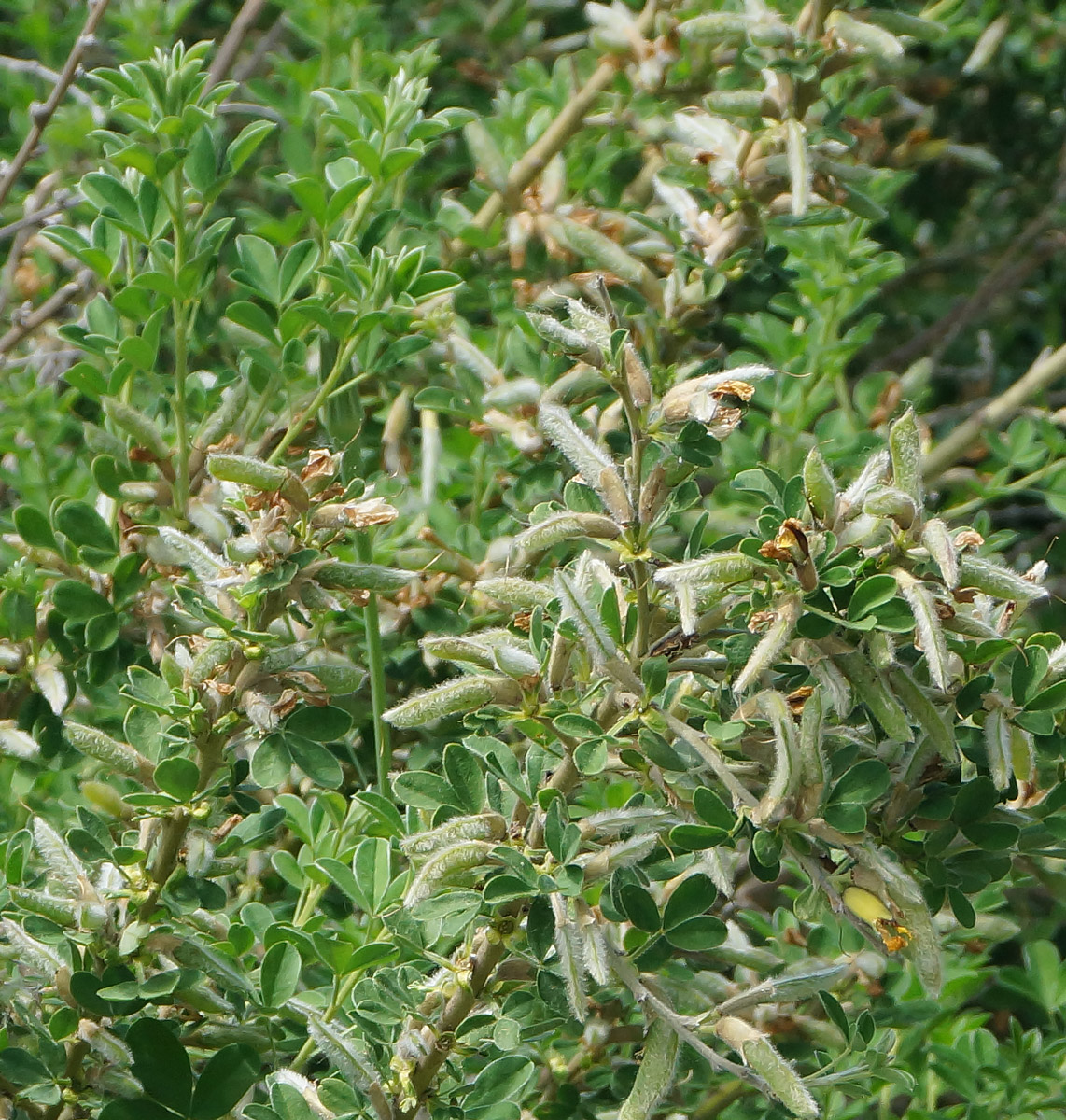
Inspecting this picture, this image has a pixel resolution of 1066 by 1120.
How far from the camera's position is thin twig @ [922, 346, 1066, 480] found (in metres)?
2.00

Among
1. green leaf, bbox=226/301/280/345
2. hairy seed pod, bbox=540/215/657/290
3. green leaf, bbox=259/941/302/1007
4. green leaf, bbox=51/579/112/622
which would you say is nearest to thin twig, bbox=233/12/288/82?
hairy seed pod, bbox=540/215/657/290

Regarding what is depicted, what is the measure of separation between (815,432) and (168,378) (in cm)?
80

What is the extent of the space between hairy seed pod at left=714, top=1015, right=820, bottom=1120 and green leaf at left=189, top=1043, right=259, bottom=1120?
35 cm

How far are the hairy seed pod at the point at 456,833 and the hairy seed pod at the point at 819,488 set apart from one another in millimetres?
299

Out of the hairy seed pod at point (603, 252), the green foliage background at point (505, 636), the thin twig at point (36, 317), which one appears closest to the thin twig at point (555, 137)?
Result: the green foliage background at point (505, 636)

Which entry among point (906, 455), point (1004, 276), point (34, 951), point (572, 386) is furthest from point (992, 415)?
point (34, 951)

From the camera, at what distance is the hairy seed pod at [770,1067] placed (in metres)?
0.84

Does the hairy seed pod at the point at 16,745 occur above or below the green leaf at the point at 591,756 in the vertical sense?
below

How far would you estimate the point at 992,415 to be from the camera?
2.00 metres

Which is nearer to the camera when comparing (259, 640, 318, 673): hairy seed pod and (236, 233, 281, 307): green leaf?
(259, 640, 318, 673): hairy seed pod

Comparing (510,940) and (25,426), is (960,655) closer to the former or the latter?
(510,940)

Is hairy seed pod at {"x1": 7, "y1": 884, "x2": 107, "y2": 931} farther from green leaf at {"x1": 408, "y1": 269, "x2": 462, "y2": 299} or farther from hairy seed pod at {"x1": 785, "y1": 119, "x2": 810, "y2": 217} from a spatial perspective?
hairy seed pod at {"x1": 785, "y1": 119, "x2": 810, "y2": 217}

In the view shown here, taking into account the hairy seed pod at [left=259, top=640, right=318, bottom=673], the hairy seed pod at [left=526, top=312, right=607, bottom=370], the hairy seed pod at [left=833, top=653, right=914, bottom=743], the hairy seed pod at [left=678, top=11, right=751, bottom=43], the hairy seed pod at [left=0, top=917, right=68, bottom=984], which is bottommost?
the hairy seed pod at [left=0, top=917, right=68, bottom=984]

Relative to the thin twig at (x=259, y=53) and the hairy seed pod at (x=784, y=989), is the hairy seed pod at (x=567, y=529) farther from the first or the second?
the thin twig at (x=259, y=53)
